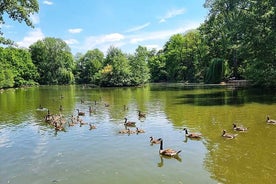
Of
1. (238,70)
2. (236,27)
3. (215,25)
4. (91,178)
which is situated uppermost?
(215,25)

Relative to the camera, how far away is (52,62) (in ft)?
405

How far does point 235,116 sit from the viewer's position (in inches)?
1086

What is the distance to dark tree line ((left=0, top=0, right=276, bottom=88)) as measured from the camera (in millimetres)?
40500

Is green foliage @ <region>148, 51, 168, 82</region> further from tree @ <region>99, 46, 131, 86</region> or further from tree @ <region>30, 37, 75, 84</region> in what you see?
tree @ <region>99, 46, 131, 86</region>

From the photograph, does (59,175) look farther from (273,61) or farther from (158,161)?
(273,61)

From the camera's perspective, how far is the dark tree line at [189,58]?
4050 centimetres

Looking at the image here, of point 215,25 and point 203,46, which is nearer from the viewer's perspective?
point 215,25

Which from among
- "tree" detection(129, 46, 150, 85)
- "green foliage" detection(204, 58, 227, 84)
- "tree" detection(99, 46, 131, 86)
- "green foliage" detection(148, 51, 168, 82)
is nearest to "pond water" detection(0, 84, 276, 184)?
"green foliage" detection(204, 58, 227, 84)

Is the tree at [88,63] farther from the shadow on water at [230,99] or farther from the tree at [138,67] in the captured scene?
the shadow on water at [230,99]

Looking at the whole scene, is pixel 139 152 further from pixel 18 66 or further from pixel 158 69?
pixel 158 69

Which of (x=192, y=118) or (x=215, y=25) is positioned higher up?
(x=215, y=25)

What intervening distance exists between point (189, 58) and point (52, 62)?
2088 inches

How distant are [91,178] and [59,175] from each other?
1.52 metres

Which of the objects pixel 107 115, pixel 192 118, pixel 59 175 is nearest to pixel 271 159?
pixel 59 175
